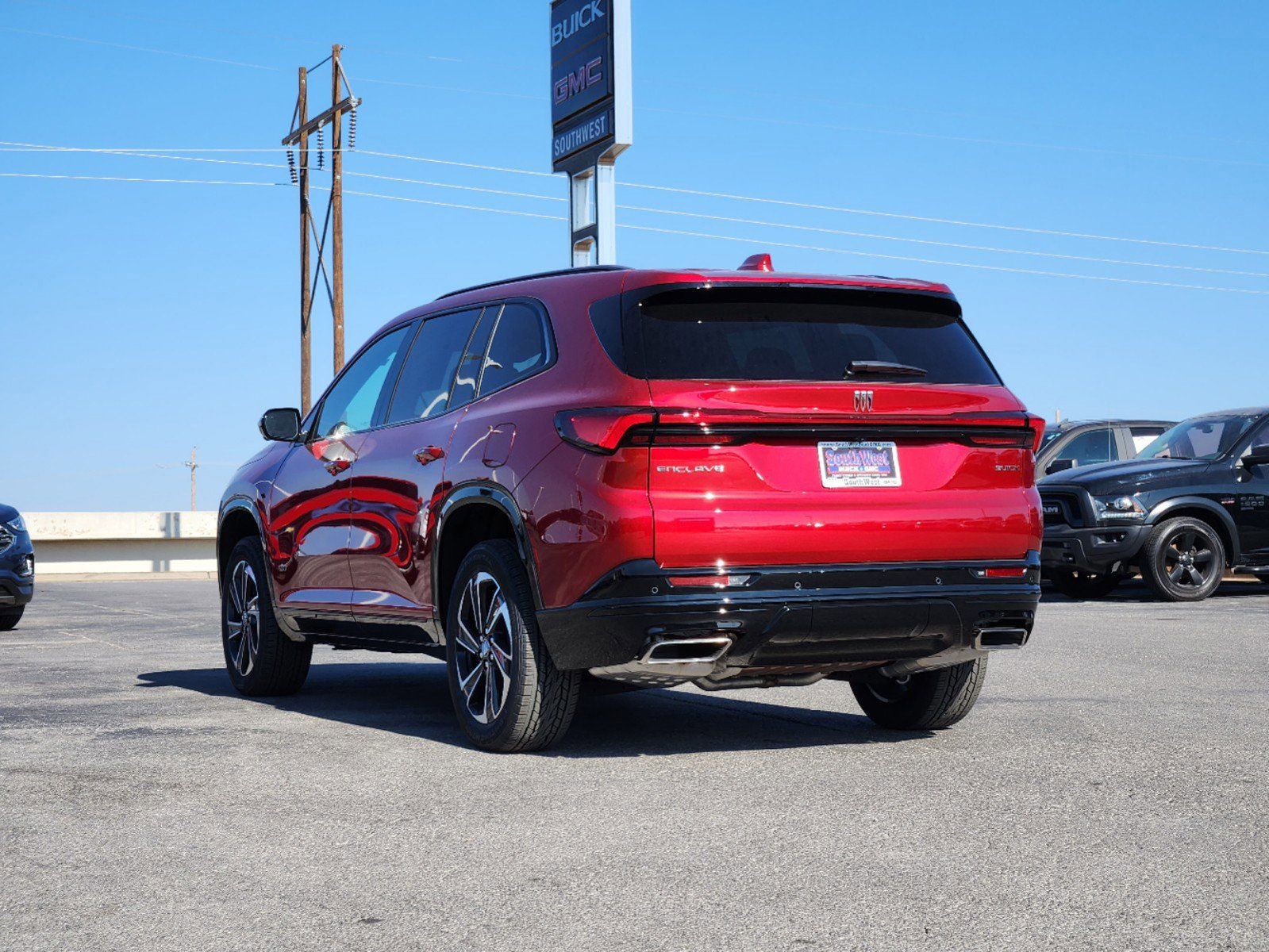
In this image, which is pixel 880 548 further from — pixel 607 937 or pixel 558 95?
pixel 558 95

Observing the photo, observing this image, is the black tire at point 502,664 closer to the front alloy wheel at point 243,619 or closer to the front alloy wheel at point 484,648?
the front alloy wheel at point 484,648

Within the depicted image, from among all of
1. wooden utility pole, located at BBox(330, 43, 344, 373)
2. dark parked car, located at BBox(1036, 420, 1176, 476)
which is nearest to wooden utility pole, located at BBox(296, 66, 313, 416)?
wooden utility pole, located at BBox(330, 43, 344, 373)

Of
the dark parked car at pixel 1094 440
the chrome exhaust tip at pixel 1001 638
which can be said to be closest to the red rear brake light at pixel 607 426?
the chrome exhaust tip at pixel 1001 638

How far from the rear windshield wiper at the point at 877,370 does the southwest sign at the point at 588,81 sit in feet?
57.2

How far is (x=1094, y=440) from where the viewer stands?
1947 cm

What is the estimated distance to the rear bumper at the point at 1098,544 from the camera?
49.5ft

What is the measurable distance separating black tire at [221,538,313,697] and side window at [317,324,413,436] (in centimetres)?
89

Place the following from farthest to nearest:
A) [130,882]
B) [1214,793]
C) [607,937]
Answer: [1214,793] < [130,882] < [607,937]

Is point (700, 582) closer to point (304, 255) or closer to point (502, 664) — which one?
point (502, 664)

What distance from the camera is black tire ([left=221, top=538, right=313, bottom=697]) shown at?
26.9 feet

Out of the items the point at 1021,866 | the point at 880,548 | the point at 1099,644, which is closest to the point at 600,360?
the point at 880,548

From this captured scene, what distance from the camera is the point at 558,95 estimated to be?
24.4 m

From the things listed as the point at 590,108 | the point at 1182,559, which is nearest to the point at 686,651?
the point at 1182,559

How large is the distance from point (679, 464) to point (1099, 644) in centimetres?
627
